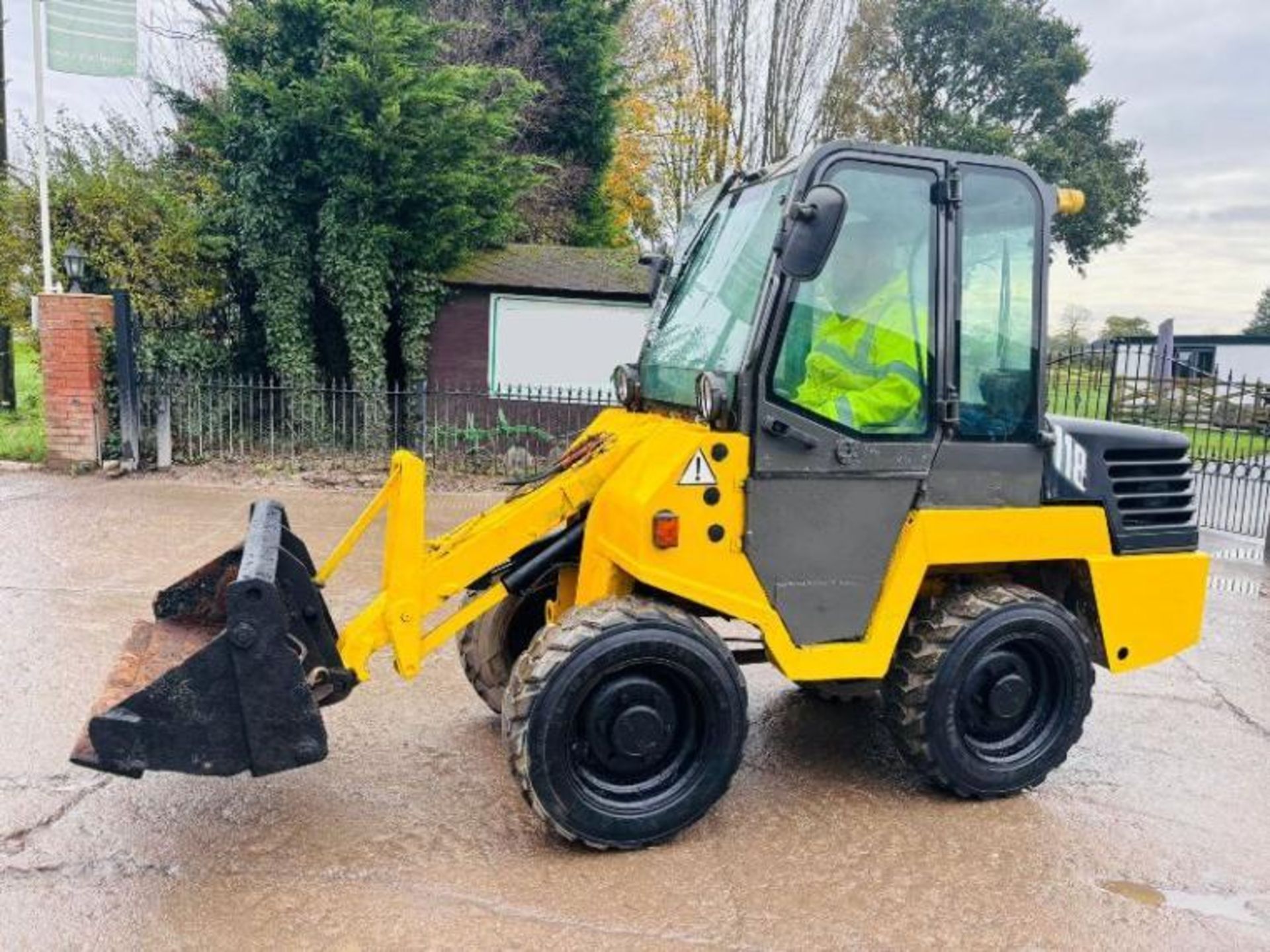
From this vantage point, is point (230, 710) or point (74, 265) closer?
point (230, 710)

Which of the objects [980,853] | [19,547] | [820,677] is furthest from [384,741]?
[19,547]

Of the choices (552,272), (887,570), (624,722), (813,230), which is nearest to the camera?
(813,230)

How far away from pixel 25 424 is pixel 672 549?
14622 millimetres

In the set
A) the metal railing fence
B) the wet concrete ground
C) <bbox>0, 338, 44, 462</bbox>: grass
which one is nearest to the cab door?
the wet concrete ground

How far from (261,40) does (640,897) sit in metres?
12.4

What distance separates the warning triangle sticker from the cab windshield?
0.34 meters

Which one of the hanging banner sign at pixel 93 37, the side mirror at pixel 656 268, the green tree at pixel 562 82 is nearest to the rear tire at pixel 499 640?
the side mirror at pixel 656 268

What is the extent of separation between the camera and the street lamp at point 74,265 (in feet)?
34.4

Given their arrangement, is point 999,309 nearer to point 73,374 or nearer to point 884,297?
point 884,297

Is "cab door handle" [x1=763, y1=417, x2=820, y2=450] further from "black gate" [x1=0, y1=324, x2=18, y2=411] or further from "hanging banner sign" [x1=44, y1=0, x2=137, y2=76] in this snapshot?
"black gate" [x1=0, y1=324, x2=18, y2=411]

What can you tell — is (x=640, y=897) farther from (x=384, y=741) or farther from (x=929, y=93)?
(x=929, y=93)

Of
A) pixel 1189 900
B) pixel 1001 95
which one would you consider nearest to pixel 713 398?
pixel 1189 900

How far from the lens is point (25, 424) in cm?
1437

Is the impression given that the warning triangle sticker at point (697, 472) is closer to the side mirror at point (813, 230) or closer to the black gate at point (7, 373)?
the side mirror at point (813, 230)
